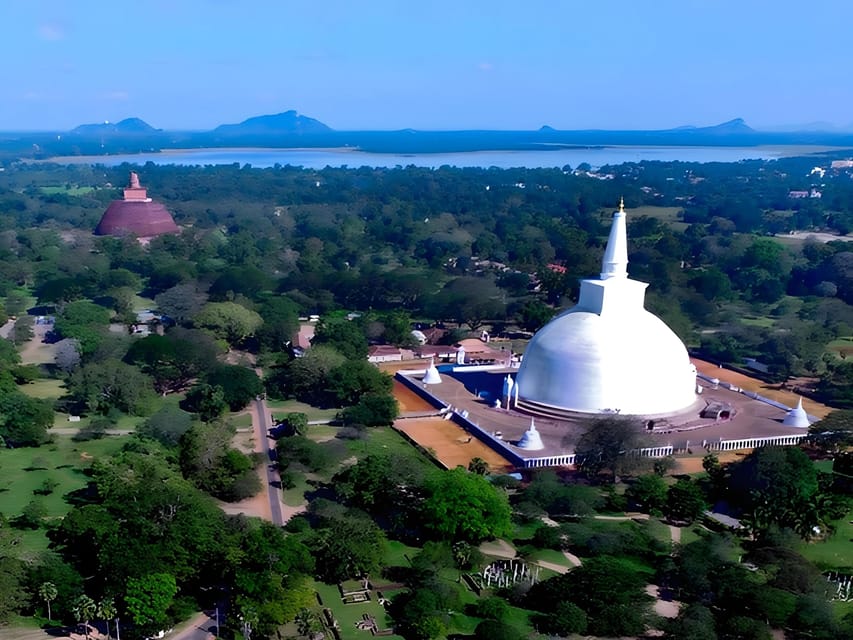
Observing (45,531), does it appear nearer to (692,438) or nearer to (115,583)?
(115,583)

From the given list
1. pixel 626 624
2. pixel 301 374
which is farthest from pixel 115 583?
pixel 301 374

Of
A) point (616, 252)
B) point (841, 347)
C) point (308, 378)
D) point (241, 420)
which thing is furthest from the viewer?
point (841, 347)

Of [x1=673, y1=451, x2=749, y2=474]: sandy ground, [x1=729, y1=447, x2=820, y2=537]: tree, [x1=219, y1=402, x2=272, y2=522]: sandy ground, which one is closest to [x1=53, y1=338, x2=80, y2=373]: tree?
[x1=219, y1=402, x2=272, y2=522]: sandy ground

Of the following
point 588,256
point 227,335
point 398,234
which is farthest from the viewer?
point 398,234

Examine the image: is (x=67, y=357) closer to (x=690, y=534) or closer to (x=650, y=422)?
(x=650, y=422)

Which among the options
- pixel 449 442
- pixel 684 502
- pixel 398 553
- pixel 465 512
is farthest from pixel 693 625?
pixel 449 442

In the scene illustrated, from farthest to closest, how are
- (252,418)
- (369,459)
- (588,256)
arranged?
(588,256), (252,418), (369,459)

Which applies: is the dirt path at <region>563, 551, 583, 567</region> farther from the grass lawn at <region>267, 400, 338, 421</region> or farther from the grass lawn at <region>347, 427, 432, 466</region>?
the grass lawn at <region>267, 400, 338, 421</region>
